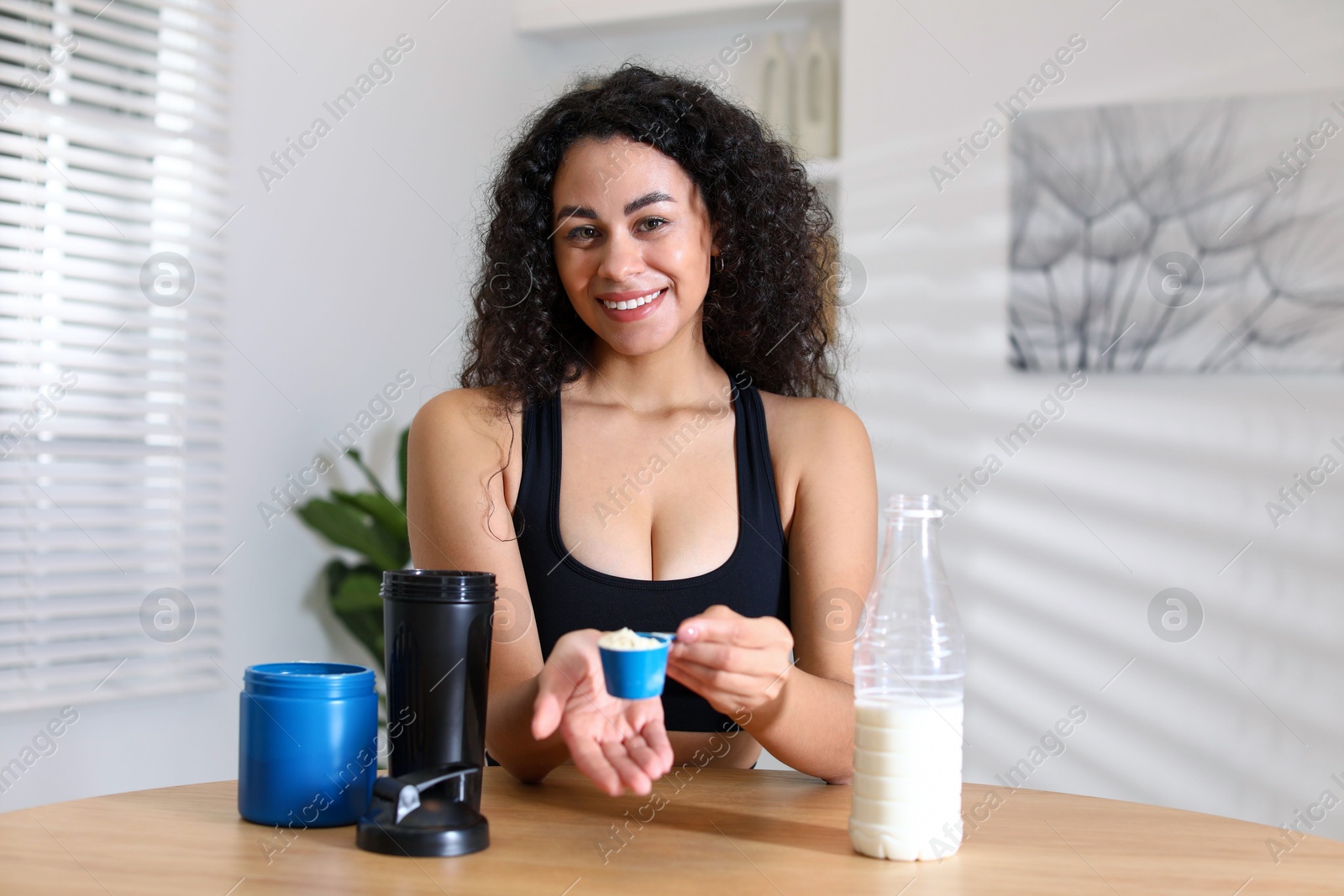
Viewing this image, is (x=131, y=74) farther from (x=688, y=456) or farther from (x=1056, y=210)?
(x=1056, y=210)

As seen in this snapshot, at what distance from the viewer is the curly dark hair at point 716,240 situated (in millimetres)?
Result: 1553

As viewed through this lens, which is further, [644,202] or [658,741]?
[644,202]

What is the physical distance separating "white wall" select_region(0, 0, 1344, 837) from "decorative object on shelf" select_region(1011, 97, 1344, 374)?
6 cm

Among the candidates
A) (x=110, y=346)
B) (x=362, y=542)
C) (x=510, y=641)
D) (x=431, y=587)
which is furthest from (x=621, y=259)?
(x=362, y=542)

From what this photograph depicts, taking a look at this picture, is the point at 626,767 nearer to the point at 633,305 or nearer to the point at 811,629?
the point at 811,629

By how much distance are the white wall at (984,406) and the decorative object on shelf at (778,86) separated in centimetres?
28

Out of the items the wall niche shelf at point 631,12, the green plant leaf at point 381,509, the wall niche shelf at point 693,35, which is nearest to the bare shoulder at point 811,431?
the green plant leaf at point 381,509

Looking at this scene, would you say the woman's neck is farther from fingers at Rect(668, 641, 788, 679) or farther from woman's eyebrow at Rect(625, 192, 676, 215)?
fingers at Rect(668, 641, 788, 679)

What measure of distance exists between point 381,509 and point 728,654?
184 centimetres

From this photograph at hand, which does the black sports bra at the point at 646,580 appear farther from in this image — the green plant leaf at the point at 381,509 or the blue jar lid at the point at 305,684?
the green plant leaf at the point at 381,509

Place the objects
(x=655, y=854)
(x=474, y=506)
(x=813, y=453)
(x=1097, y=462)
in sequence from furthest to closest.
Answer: (x=1097, y=462)
(x=813, y=453)
(x=474, y=506)
(x=655, y=854)

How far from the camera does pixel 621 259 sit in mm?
1427

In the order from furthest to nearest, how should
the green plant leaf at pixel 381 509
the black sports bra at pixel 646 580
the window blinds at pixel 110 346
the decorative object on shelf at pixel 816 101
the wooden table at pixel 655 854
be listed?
1. the decorative object on shelf at pixel 816 101
2. the green plant leaf at pixel 381 509
3. the window blinds at pixel 110 346
4. the black sports bra at pixel 646 580
5. the wooden table at pixel 655 854

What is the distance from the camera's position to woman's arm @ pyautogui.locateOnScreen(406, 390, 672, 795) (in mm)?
895
